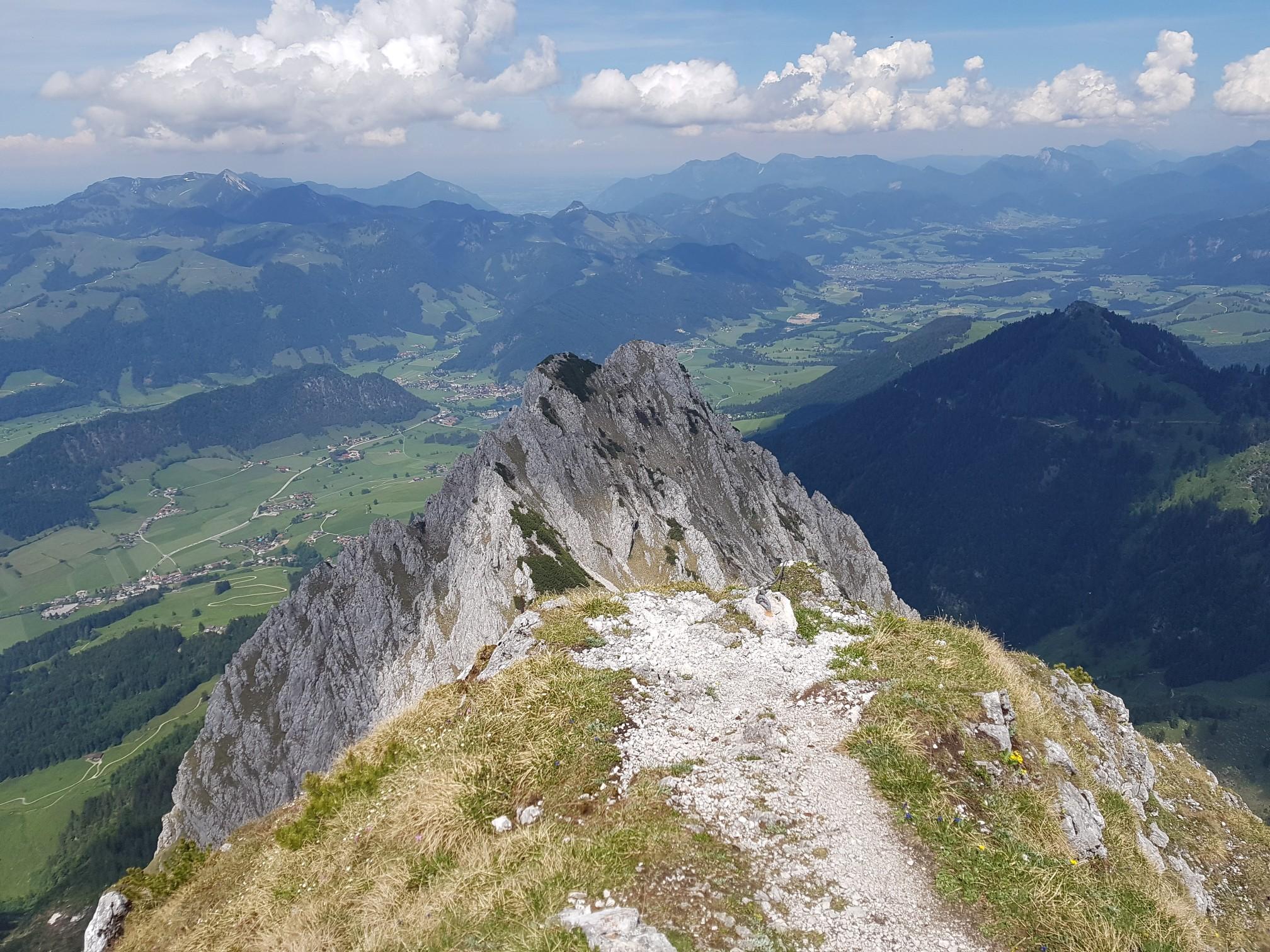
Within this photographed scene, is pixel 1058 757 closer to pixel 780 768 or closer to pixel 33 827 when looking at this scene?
pixel 780 768

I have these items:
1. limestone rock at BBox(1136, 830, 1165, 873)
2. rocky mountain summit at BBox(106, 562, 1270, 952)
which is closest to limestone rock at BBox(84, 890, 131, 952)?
rocky mountain summit at BBox(106, 562, 1270, 952)

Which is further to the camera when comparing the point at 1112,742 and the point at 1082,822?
the point at 1112,742

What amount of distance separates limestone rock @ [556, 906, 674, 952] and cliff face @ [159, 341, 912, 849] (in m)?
66.3

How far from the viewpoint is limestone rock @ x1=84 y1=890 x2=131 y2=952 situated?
63.8 ft

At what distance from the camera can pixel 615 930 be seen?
535 inches

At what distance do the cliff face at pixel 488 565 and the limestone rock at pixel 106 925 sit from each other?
189 feet

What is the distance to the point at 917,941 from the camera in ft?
48.4

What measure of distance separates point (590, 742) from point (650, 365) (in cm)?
15289

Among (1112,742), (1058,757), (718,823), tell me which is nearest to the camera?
(718,823)

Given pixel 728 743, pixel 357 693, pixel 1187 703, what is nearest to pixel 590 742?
pixel 728 743

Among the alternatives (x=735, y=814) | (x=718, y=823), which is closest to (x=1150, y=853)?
(x=735, y=814)

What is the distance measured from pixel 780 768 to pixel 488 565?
82.0m

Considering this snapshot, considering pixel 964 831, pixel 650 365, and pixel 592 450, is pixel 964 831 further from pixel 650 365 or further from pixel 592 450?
pixel 650 365

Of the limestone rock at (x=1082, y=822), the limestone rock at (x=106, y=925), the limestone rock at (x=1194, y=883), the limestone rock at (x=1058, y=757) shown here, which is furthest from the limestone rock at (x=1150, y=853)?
the limestone rock at (x=106, y=925)
